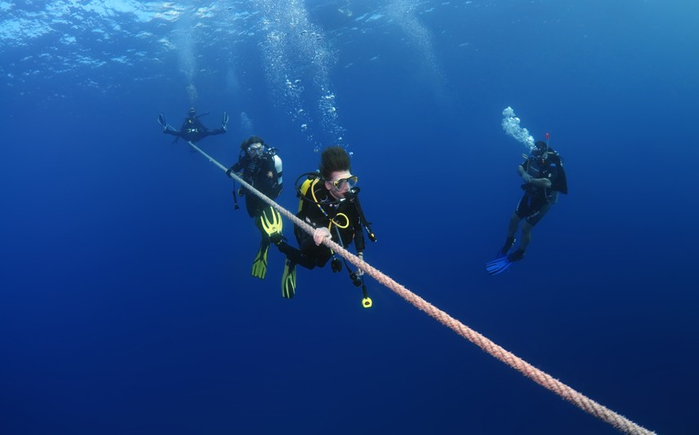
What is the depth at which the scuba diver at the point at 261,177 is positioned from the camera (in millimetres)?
7387

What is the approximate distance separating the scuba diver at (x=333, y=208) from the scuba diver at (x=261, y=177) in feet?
7.24

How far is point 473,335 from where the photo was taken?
1953 millimetres

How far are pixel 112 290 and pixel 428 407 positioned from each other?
37.8m

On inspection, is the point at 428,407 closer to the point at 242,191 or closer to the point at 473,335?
the point at 242,191

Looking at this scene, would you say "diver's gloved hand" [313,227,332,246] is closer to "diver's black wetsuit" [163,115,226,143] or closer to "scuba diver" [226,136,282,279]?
"scuba diver" [226,136,282,279]

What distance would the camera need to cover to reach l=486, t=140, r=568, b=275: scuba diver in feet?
→ 27.6

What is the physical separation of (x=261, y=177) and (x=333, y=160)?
4112mm

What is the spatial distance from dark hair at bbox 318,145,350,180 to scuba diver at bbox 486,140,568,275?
6028 mm

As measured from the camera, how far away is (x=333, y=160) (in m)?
3.92

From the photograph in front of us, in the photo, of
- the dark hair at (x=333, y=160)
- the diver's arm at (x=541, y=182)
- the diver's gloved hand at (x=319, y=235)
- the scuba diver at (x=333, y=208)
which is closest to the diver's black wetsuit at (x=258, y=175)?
the scuba diver at (x=333, y=208)

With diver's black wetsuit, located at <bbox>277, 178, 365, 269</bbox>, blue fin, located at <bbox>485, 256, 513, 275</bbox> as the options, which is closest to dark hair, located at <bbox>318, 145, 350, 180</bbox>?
diver's black wetsuit, located at <bbox>277, 178, 365, 269</bbox>

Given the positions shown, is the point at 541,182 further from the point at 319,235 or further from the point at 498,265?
the point at 319,235

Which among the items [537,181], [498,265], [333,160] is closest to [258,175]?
[333,160]

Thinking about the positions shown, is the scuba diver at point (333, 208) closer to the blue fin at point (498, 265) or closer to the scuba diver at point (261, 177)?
the scuba diver at point (261, 177)
